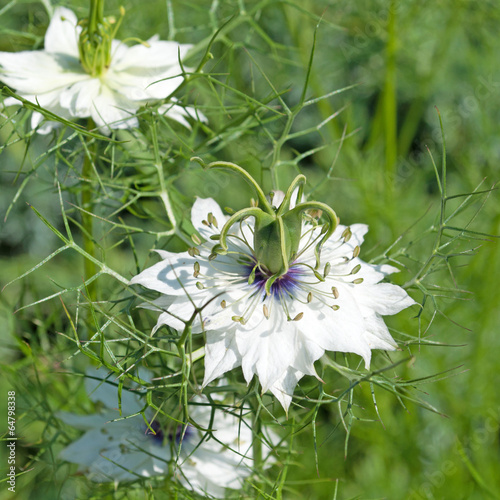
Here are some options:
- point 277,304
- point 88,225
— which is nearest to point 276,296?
point 277,304

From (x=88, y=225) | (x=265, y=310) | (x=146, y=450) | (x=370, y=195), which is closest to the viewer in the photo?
(x=265, y=310)

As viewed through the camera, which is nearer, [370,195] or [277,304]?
[277,304]

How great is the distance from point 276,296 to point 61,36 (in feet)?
2.78

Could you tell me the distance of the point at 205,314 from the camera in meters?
0.93

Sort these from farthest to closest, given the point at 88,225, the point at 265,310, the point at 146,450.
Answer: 1. the point at 88,225
2. the point at 146,450
3. the point at 265,310

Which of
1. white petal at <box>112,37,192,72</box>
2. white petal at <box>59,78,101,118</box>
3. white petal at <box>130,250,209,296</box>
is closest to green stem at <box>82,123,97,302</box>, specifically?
white petal at <box>59,78,101,118</box>

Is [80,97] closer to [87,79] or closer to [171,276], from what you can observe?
[87,79]

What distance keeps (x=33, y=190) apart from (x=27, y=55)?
5.08 feet

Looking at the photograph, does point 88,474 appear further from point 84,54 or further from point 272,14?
point 272,14

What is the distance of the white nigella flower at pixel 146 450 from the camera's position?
112 centimetres

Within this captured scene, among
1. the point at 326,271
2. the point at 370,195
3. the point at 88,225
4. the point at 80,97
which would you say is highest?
the point at 80,97

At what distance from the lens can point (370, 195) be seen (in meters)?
2.03

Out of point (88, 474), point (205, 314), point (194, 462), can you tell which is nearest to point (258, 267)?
point (205, 314)

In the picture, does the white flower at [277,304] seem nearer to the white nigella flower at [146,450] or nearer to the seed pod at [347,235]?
the seed pod at [347,235]
